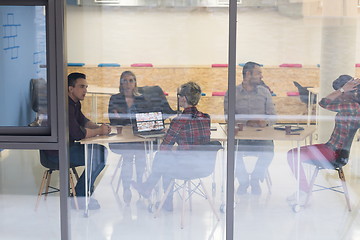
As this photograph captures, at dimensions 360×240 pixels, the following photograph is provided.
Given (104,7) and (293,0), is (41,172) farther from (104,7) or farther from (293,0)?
(293,0)

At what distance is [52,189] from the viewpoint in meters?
4.31

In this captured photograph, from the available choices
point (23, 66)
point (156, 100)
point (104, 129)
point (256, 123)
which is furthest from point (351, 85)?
point (23, 66)

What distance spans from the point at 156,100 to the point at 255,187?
869 millimetres

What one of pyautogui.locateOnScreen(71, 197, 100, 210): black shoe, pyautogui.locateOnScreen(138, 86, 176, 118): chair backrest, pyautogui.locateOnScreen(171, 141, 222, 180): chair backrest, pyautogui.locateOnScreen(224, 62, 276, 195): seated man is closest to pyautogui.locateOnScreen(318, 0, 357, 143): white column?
pyautogui.locateOnScreen(224, 62, 276, 195): seated man

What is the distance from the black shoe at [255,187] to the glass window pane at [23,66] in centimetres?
141

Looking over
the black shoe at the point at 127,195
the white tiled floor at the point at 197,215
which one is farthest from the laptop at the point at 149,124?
the black shoe at the point at 127,195

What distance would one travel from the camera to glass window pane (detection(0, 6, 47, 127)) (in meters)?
4.11

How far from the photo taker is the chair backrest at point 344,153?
14.0ft

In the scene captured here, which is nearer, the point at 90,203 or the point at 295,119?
the point at 295,119

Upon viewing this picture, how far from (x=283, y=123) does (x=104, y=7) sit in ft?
4.52

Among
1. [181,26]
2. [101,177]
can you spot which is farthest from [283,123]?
[101,177]

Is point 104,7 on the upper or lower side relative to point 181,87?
upper

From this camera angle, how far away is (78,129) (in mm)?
4258

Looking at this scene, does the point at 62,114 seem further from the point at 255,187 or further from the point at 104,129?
the point at 255,187
